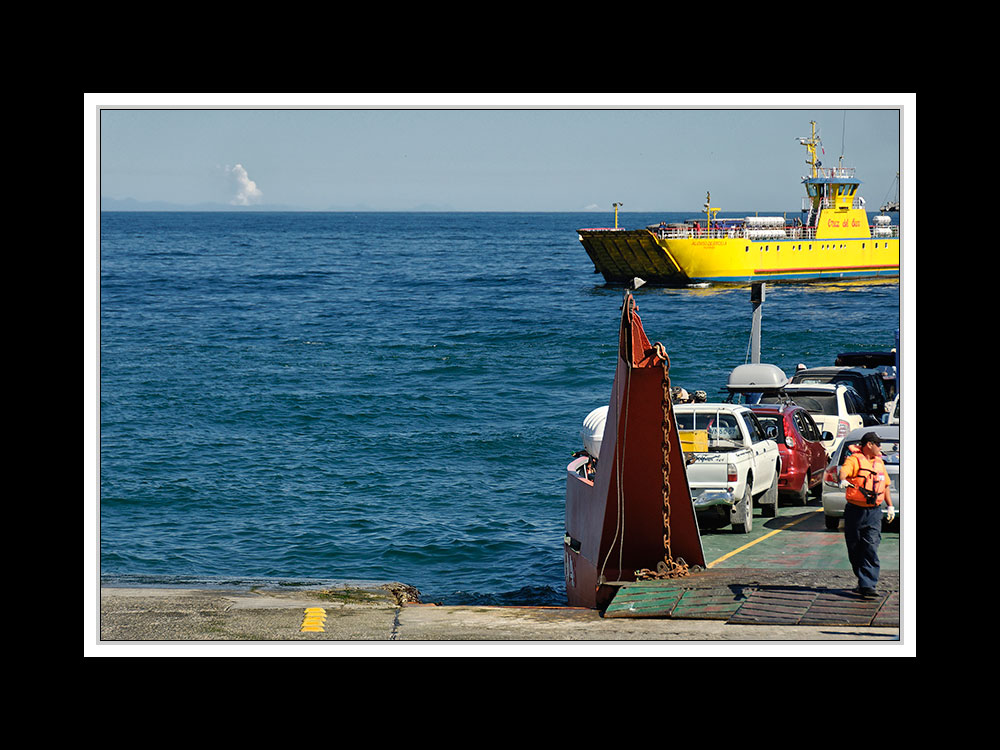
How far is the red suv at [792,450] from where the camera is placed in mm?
18031

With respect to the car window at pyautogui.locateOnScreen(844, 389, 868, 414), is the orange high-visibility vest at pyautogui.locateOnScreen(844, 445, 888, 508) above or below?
below

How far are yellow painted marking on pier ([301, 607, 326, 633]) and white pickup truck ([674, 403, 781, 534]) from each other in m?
4.93

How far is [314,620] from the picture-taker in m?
12.1

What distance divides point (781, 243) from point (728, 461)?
45.7m

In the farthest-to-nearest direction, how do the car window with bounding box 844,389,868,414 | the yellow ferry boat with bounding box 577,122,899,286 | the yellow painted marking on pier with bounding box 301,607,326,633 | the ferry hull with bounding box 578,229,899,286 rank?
the ferry hull with bounding box 578,229,899,286 → the yellow ferry boat with bounding box 577,122,899,286 → the car window with bounding box 844,389,868,414 → the yellow painted marking on pier with bounding box 301,607,326,633

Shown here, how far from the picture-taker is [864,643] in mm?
9617

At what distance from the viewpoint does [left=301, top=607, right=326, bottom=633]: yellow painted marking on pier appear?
38.1 feet

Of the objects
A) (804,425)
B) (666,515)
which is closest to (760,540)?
(666,515)

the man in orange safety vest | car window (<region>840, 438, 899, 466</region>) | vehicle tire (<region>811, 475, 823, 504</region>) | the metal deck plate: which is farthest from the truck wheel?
the man in orange safety vest

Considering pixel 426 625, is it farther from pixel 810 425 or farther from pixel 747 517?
pixel 810 425

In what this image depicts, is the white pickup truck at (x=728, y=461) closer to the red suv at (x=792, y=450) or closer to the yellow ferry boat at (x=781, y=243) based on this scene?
the red suv at (x=792, y=450)

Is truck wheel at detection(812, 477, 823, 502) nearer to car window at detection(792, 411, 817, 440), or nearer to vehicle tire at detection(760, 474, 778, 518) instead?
car window at detection(792, 411, 817, 440)

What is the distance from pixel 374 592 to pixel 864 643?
836 centimetres
